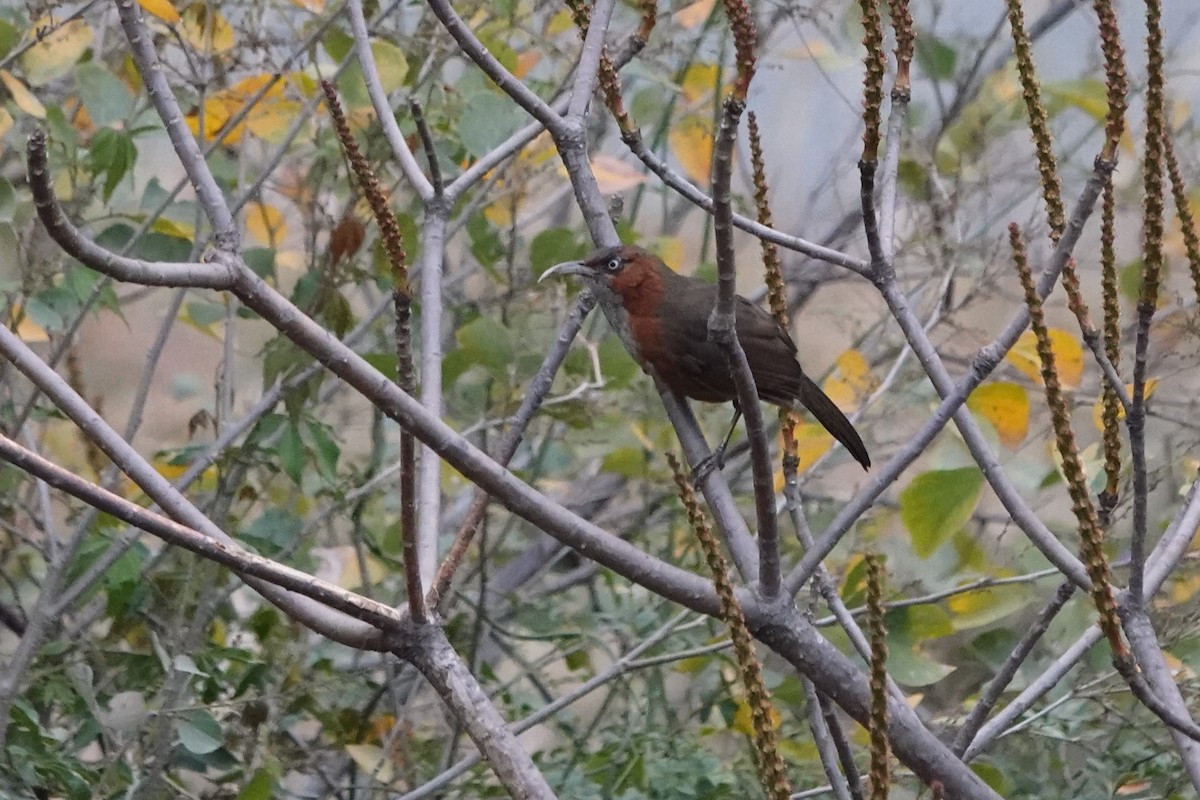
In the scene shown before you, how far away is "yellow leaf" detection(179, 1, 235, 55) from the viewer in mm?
3451

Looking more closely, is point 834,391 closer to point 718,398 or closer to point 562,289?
point 718,398

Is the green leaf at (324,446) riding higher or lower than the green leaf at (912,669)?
higher

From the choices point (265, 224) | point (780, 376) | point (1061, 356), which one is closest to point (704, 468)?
point (1061, 356)

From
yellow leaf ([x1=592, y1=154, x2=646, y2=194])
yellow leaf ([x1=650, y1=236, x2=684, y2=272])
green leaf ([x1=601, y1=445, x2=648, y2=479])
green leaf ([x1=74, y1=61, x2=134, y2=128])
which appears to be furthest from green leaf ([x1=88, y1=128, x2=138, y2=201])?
yellow leaf ([x1=650, y1=236, x2=684, y2=272])

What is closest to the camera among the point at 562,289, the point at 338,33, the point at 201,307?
the point at 338,33

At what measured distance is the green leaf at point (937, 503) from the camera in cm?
278

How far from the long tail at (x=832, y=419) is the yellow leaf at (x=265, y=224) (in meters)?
1.59

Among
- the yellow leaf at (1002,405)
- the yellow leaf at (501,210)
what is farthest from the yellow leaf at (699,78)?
the yellow leaf at (1002,405)

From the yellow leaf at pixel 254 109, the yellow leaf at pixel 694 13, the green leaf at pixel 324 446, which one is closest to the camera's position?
the green leaf at pixel 324 446

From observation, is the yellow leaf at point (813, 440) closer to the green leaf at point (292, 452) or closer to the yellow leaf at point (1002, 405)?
the yellow leaf at point (1002, 405)

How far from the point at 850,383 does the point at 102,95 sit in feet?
6.67

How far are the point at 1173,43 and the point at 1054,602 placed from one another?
11.7 feet

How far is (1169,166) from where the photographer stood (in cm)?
182

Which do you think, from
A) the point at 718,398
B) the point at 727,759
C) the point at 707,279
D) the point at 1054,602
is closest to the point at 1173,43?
the point at 707,279
